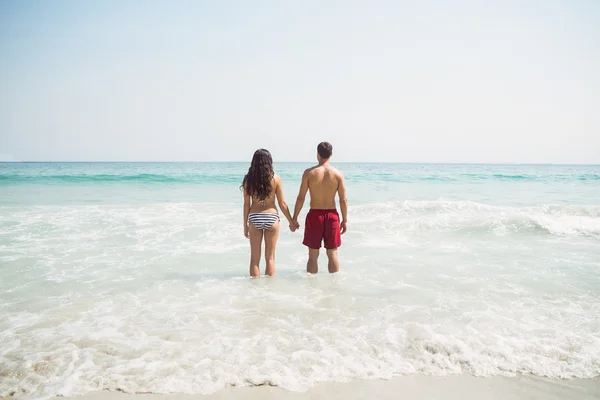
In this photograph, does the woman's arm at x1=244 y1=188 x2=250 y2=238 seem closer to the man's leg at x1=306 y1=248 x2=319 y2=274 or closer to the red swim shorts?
the red swim shorts

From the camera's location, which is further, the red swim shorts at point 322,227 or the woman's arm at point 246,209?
the red swim shorts at point 322,227

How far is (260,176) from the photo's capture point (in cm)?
528

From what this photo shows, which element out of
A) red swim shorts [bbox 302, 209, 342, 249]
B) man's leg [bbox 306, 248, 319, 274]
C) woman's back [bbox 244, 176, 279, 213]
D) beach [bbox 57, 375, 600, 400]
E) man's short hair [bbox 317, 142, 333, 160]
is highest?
man's short hair [bbox 317, 142, 333, 160]

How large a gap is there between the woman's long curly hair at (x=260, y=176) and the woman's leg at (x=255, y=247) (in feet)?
1.84

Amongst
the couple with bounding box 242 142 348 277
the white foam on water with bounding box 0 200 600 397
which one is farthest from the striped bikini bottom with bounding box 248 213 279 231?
the white foam on water with bounding box 0 200 600 397

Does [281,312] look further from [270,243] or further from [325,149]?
[325,149]

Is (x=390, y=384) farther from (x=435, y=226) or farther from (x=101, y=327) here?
(x=435, y=226)

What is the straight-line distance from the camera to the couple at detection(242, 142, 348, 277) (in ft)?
17.5

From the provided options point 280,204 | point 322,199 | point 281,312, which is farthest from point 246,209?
point 281,312

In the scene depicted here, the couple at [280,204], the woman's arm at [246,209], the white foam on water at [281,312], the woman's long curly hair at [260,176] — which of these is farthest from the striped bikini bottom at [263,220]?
the white foam on water at [281,312]

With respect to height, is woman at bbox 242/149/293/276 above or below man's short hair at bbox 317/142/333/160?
below

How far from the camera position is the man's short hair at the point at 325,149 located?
219 inches

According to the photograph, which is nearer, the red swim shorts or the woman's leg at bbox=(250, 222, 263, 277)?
the woman's leg at bbox=(250, 222, 263, 277)

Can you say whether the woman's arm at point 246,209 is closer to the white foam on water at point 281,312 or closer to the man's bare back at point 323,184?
the white foam on water at point 281,312
